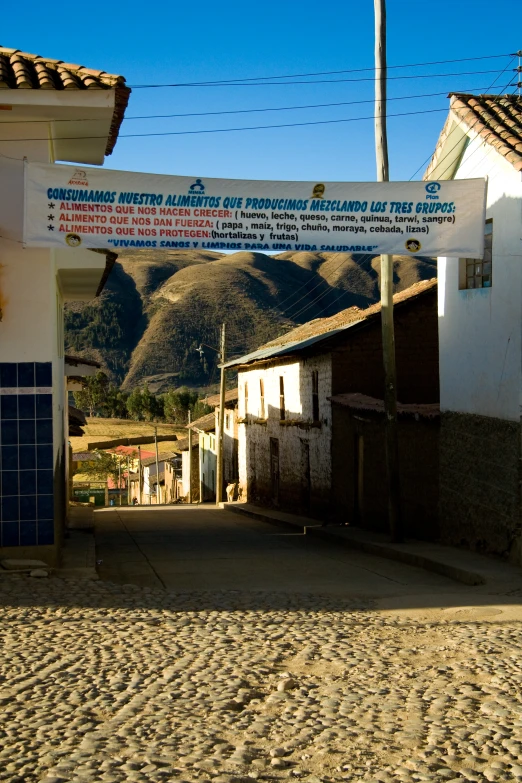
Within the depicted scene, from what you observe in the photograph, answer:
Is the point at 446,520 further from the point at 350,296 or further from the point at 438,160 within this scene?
the point at 350,296

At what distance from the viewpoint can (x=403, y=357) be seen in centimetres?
2228

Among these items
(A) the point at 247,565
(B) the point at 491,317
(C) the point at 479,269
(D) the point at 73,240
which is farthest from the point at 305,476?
(D) the point at 73,240

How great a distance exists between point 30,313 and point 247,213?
2.79 metres

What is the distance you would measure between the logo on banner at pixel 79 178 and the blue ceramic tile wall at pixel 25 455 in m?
2.10

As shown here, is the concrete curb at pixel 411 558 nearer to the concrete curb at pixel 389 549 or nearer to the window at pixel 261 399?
the concrete curb at pixel 389 549

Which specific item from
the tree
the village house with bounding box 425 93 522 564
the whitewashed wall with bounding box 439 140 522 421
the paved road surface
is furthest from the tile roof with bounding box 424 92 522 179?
the tree

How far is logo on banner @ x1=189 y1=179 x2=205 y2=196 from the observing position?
35.3 feet

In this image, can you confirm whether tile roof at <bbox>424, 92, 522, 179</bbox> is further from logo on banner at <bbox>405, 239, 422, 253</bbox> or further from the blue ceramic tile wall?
the blue ceramic tile wall

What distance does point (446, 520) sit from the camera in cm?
1460

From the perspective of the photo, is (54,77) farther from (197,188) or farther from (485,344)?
(485,344)

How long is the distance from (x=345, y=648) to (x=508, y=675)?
137cm

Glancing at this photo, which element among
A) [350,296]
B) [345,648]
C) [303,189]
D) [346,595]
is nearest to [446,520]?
[346,595]

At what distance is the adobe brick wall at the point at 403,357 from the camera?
22.2 m

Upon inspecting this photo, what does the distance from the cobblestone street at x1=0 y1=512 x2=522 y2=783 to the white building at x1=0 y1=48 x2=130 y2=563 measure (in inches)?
50.9
